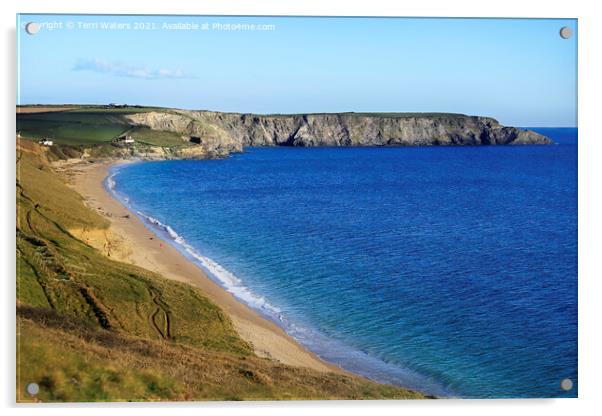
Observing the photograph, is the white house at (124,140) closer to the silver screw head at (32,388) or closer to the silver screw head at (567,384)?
the silver screw head at (32,388)

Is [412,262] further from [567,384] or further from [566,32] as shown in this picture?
[566,32]

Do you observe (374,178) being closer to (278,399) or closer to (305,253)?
(305,253)

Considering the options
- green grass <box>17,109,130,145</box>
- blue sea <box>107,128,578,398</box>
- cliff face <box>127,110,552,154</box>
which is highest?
cliff face <box>127,110,552,154</box>

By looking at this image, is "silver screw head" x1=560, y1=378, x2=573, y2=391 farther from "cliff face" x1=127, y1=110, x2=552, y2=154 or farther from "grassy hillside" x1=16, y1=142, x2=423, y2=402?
"cliff face" x1=127, y1=110, x2=552, y2=154

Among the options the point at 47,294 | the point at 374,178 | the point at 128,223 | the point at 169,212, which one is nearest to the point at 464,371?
the point at 47,294

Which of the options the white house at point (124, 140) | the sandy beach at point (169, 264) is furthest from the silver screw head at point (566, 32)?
the white house at point (124, 140)

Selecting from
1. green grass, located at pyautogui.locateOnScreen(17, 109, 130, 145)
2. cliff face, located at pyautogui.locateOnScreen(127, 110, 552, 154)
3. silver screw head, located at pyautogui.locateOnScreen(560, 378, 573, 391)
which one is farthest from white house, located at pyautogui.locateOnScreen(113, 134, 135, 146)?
silver screw head, located at pyautogui.locateOnScreen(560, 378, 573, 391)
